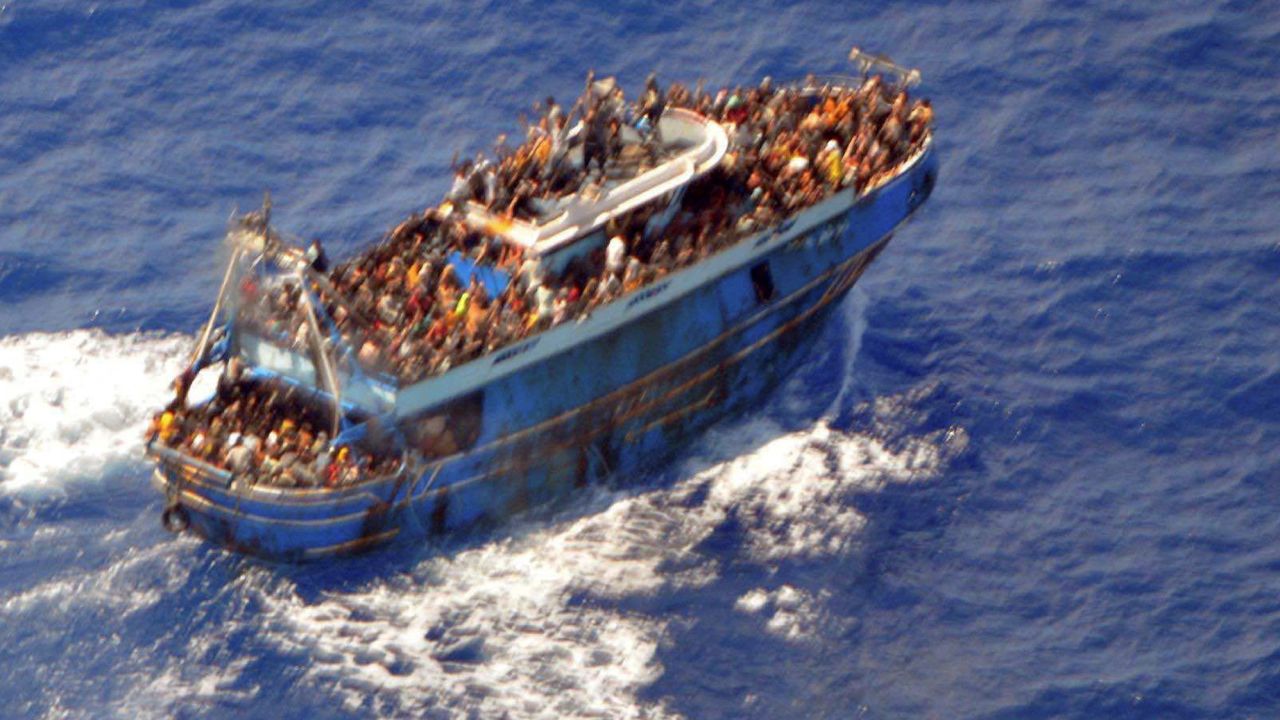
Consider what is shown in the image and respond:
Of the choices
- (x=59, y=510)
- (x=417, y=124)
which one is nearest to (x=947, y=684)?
(x=59, y=510)

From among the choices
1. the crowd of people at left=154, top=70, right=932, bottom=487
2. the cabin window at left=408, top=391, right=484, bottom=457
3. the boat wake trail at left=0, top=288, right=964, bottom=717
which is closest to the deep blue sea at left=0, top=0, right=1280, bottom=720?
the boat wake trail at left=0, top=288, right=964, bottom=717

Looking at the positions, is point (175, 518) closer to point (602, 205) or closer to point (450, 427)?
point (450, 427)

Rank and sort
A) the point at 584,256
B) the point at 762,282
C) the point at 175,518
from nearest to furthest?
the point at 175,518
the point at 584,256
the point at 762,282

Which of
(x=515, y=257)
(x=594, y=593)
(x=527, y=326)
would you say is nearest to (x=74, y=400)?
(x=515, y=257)

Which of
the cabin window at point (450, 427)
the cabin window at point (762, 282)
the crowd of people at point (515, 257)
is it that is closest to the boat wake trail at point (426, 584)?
the cabin window at point (450, 427)

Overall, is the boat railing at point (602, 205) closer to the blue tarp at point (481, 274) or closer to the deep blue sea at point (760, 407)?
the blue tarp at point (481, 274)

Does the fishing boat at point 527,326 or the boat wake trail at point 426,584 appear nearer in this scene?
the boat wake trail at point 426,584
